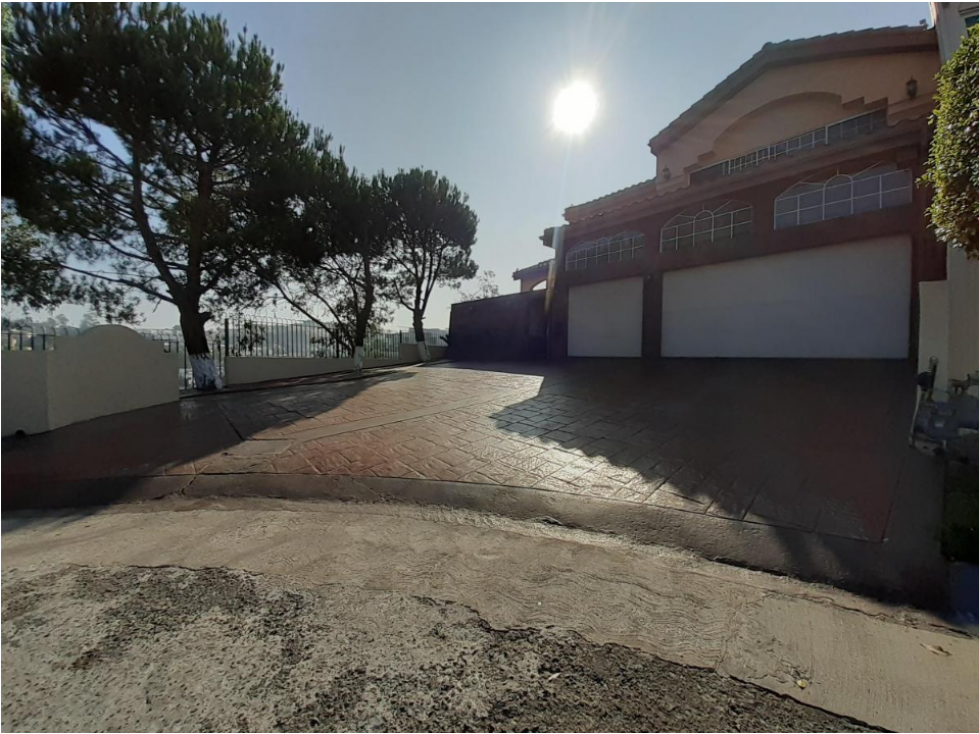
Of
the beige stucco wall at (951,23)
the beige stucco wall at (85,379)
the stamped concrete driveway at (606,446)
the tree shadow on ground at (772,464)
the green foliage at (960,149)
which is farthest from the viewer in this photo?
the beige stucco wall at (951,23)

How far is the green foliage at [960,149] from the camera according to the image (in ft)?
9.60

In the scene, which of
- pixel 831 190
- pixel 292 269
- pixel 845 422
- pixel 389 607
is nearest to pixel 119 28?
pixel 292 269

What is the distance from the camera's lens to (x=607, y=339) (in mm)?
12242

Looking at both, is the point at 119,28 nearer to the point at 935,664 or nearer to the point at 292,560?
the point at 292,560

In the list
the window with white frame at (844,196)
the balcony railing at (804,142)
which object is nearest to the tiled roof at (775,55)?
the balcony railing at (804,142)

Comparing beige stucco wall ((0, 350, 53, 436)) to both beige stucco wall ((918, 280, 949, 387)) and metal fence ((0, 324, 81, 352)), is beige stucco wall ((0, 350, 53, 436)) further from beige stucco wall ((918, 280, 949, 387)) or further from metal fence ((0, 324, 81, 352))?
beige stucco wall ((918, 280, 949, 387))

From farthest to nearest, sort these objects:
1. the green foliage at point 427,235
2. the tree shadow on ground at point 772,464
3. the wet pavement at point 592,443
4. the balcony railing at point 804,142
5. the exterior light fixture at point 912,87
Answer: the green foliage at point 427,235, the balcony railing at point 804,142, the exterior light fixture at point 912,87, the wet pavement at point 592,443, the tree shadow on ground at point 772,464

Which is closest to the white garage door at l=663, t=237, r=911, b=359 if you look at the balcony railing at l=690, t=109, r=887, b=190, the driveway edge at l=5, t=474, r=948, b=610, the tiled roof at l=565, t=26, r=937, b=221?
the balcony railing at l=690, t=109, r=887, b=190

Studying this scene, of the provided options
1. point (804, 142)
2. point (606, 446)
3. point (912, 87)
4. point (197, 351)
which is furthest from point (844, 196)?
point (197, 351)

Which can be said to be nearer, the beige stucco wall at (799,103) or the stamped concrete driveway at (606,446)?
the stamped concrete driveway at (606,446)

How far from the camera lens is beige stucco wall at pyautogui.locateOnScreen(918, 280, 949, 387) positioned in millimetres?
4176

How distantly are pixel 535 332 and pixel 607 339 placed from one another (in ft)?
10.1

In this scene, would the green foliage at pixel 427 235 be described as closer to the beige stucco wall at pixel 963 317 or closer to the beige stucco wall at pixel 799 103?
the beige stucco wall at pixel 799 103

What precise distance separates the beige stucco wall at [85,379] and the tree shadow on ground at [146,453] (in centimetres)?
26
